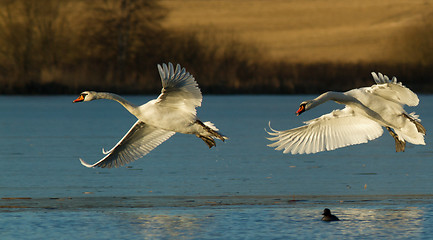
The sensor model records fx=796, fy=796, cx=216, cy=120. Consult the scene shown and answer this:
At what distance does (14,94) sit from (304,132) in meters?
37.8

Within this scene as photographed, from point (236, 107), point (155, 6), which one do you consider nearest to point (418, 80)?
point (236, 107)

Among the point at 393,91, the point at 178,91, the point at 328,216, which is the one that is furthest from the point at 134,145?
the point at 393,91

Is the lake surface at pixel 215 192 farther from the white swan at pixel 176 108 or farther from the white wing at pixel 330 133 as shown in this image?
the white swan at pixel 176 108

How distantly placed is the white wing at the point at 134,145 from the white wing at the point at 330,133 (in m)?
1.89

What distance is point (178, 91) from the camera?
35.6ft

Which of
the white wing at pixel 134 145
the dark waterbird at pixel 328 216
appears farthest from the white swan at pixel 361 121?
the white wing at pixel 134 145

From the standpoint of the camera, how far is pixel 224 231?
9.73 metres

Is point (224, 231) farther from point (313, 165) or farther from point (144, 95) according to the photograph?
point (144, 95)

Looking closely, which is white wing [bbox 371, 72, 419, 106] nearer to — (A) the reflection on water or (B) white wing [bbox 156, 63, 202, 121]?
(A) the reflection on water

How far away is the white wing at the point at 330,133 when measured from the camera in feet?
39.5

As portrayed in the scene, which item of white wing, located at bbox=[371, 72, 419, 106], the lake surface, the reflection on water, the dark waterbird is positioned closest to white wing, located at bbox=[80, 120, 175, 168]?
the lake surface

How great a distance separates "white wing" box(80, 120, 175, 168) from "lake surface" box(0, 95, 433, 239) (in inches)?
20.8

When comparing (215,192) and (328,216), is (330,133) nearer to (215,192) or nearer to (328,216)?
(215,192)

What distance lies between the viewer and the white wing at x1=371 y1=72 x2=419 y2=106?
10.9 metres
